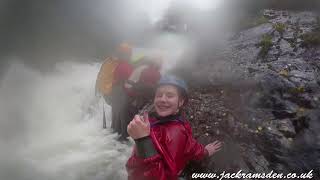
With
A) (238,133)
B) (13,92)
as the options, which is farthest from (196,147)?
(13,92)

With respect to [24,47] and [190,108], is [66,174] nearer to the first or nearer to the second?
[190,108]

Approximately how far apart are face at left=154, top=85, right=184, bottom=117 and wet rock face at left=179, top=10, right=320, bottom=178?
2.23 ft

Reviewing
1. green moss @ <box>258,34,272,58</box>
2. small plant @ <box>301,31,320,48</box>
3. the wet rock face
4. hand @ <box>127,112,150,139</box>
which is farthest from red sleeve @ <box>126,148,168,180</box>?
small plant @ <box>301,31,320,48</box>

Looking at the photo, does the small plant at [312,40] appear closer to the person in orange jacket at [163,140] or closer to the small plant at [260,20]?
the small plant at [260,20]

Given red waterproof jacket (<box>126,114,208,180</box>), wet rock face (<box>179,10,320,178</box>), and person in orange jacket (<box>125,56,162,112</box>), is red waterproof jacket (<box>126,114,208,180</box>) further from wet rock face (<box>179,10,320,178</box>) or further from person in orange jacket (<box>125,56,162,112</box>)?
person in orange jacket (<box>125,56,162,112</box>)

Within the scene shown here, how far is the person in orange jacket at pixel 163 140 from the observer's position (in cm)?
256

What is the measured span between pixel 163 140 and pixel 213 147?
Answer: 817mm

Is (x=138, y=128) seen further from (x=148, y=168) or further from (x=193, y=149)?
(x=193, y=149)

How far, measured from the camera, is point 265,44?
4.60m

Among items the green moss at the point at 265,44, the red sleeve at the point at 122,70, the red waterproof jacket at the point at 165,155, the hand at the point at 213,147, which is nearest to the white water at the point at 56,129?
the red sleeve at the point at 122,70

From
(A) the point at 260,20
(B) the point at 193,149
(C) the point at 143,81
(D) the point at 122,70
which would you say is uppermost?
(A) the point at 260,20

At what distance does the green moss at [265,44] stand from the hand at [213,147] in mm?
1575

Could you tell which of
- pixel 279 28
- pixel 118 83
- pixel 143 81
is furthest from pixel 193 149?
pixel 279 28

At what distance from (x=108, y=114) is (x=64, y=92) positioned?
929 mm
